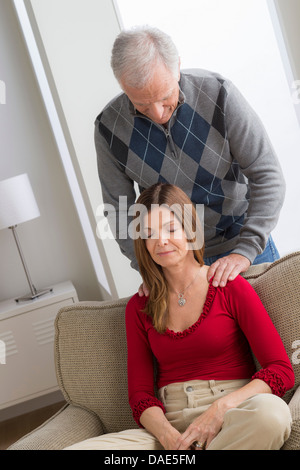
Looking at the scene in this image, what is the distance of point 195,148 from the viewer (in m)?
1.98

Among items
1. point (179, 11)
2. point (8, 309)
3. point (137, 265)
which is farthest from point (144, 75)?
point (8, 309)

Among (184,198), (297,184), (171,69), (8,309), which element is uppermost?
(171,69)

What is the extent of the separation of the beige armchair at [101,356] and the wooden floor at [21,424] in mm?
1639

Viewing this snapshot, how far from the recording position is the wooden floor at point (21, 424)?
11.6ft

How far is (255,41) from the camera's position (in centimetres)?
307

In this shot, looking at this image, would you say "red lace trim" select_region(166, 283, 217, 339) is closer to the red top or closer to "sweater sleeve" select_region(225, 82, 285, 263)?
the red top

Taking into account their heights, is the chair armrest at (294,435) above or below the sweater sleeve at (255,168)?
below

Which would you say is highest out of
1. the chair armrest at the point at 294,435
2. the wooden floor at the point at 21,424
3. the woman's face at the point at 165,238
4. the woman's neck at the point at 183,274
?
the woman's face at the point at 165,238

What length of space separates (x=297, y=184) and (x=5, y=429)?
2.25 metres

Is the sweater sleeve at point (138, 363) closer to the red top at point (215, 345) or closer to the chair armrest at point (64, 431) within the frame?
the red top at point (215, 345)

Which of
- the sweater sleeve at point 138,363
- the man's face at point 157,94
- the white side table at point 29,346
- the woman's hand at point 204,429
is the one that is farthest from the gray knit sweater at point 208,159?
the white side table at point 29,346

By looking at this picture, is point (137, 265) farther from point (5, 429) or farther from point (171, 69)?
point (5, 429)

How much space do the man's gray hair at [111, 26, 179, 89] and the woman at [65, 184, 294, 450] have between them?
332 mm

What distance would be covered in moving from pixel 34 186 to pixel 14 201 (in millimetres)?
464
